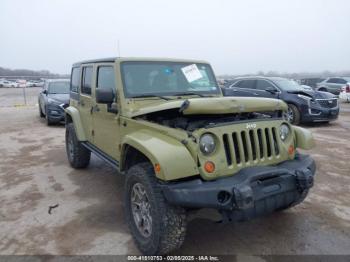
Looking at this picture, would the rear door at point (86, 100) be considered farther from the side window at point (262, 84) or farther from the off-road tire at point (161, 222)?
the side window at point (262, 84)

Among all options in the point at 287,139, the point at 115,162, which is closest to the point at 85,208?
the point at 115,162

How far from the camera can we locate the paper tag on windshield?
4590 mm

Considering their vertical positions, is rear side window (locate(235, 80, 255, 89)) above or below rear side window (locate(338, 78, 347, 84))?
above

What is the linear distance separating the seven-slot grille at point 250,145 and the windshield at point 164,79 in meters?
1.38

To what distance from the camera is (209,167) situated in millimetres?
2916

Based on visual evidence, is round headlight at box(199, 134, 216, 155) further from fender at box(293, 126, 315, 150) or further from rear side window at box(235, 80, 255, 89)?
rear side window at box(235, 80, 255, 89)

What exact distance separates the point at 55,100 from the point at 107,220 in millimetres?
8370

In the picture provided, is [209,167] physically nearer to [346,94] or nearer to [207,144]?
[207,144]

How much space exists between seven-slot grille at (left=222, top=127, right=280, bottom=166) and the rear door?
2.63 metres

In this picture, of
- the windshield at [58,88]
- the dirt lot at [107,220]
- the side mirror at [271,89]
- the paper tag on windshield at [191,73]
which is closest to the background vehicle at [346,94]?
the side mirror at [271,89]

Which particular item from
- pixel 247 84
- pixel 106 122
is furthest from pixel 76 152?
pixel 247 84

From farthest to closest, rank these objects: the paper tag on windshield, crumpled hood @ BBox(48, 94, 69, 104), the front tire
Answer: crumpled hood @ BBox(48, 94, 69, 104), the front tire, the paper tag on windshield

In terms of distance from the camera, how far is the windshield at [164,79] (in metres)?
4.17

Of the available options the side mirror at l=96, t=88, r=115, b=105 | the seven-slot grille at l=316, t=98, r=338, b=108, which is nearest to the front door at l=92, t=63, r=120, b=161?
the side mirror at l=96, t=88, r=115, b=105
